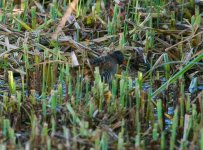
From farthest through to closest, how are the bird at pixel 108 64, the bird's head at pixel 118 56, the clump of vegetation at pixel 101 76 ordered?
1. the bird's head at pixel 118 56
2. the bird at pixel 108 64
3. the clump of vegetation at pixel 101 76

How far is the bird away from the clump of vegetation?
1 centimetres

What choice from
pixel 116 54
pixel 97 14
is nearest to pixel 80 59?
pixel 116 54

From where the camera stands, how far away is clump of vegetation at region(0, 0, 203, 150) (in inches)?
154

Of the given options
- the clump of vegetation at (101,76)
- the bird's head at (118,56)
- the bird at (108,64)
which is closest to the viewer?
the clump of vegetation at (101,76)

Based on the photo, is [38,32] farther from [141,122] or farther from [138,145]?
[138,145]

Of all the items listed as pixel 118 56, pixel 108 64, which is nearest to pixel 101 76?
pixel 108 64

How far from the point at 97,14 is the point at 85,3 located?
21.0 inches

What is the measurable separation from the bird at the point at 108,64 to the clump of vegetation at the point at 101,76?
1cm

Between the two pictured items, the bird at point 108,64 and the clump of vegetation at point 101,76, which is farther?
the bird at point 108,64

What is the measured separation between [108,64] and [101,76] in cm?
9

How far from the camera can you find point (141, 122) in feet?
13.8

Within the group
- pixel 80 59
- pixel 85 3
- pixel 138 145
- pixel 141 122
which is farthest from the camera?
pixel 85 3

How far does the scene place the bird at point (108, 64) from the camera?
505 centimetres

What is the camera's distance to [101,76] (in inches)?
199
